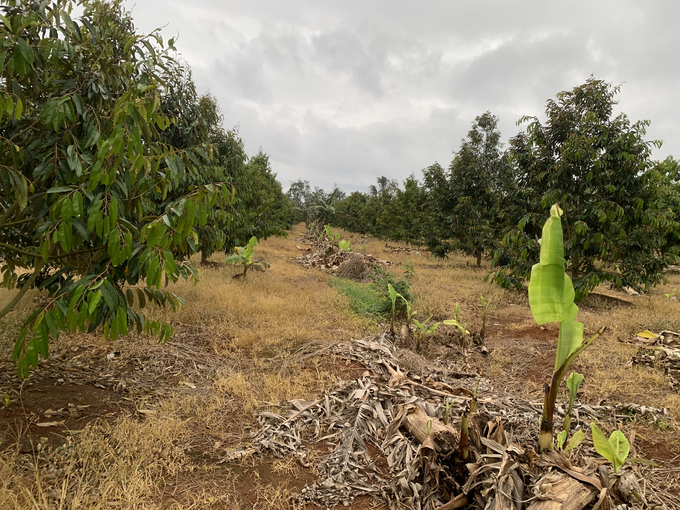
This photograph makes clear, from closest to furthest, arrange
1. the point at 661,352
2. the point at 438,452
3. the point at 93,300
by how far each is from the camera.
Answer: the point at 93,300 → the point at 438,452 → the point at 661,352

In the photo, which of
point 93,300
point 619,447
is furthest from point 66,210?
point 619,447

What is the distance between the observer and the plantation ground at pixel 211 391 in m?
2.58

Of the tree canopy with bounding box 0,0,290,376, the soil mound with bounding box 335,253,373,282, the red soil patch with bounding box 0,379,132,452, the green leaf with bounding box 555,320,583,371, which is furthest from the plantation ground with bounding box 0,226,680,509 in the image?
the soil mound with bounding box 335,253,373,282

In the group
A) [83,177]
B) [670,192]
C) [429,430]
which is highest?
[670,192]

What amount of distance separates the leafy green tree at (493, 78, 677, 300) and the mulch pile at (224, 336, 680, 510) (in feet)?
20.4

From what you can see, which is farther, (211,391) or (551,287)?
(211,391)

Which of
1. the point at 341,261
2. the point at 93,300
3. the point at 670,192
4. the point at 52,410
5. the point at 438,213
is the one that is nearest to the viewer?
the point at 93,300

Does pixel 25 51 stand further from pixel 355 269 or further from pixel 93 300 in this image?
pixel 355 269

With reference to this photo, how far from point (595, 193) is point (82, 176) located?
10507 mm

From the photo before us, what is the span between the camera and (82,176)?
2434mm

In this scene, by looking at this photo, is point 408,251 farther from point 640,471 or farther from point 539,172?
point 640,471

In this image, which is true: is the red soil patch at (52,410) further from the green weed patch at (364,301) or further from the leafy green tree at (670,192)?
the leafy green tree at (670,192)

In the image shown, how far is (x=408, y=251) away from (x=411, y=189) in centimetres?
412

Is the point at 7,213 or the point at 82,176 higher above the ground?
the point at 82,176
